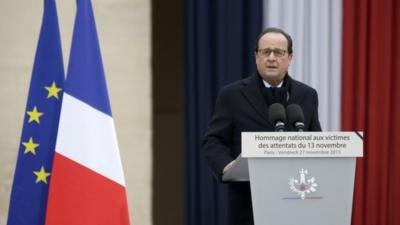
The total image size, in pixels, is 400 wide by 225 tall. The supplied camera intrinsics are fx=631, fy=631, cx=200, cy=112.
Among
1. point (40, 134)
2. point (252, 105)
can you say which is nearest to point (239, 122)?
point (252, 105)

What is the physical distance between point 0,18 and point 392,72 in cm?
280

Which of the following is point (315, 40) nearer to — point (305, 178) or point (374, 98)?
point (374, 98)

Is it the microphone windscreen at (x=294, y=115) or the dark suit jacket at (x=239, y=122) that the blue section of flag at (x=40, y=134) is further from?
the microphone windscreen at (x=294, y=115)

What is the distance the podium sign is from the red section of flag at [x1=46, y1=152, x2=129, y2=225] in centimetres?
76

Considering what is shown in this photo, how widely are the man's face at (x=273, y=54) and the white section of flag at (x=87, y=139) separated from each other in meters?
0.75

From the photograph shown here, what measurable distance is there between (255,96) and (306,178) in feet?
2.41

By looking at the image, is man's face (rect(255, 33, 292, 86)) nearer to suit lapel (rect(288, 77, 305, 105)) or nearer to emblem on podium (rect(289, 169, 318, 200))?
suit lapel (rect(288, 77, 305, 105))

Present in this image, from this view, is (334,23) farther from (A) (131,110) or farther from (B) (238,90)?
(B) (238,90)

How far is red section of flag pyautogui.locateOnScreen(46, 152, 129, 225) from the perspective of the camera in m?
2.66

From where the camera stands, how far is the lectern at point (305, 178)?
218cm

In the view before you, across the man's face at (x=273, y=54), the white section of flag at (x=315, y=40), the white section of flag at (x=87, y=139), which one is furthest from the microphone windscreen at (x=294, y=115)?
the white section of flag at (x=315, y=40)

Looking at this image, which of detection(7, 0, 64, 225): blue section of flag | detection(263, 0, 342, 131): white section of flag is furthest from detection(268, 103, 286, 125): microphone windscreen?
detection(263, 0, 342, 131): white section of flag

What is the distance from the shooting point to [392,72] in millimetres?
4539

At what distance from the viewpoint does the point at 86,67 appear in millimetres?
2773
